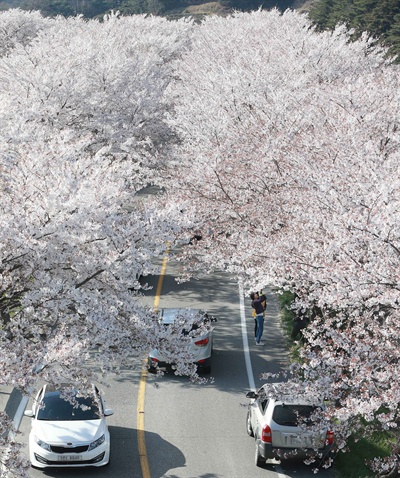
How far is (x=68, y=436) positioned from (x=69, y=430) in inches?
7.5

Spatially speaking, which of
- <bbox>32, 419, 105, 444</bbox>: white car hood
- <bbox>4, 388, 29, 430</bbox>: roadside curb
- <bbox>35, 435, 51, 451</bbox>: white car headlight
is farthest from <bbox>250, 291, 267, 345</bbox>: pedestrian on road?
<bbox>35, 435, 51, 451</bbox>: white car headlight

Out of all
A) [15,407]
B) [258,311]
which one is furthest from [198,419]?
[258,311]

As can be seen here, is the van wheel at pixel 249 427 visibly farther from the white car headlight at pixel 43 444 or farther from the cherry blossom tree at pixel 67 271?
the white car headlight at pixel 43 444

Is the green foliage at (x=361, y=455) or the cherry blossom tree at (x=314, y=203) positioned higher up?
the cherry blossom tree at (x=314, y=203)

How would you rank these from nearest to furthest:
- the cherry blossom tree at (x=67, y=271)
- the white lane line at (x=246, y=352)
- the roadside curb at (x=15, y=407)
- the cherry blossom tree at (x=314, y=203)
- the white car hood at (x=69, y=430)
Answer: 1. the cherry blossom tree at (x=67, y=271)
2. the cherry blossom tree at (x=314, y=203)
3. the white car hood at (x=69, y=430)
4. the white lane line at (x=246, y=352)
5. the roadside curb at (x=15, y=407)

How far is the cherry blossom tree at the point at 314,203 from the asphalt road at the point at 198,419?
1758 millimetres

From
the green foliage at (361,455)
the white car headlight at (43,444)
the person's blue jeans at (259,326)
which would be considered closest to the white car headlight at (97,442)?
the white car headlight at (43,444)

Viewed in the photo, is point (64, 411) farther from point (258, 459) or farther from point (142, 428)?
point (258, 459)

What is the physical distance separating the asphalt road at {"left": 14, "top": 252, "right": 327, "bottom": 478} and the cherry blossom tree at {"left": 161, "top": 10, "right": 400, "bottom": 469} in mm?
1758

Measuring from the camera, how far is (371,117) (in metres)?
24.5

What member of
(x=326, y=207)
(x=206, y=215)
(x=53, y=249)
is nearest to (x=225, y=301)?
(x=206, y=215)

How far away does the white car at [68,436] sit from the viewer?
14984mm

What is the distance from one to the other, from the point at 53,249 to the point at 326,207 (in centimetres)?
681

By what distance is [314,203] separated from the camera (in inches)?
709
